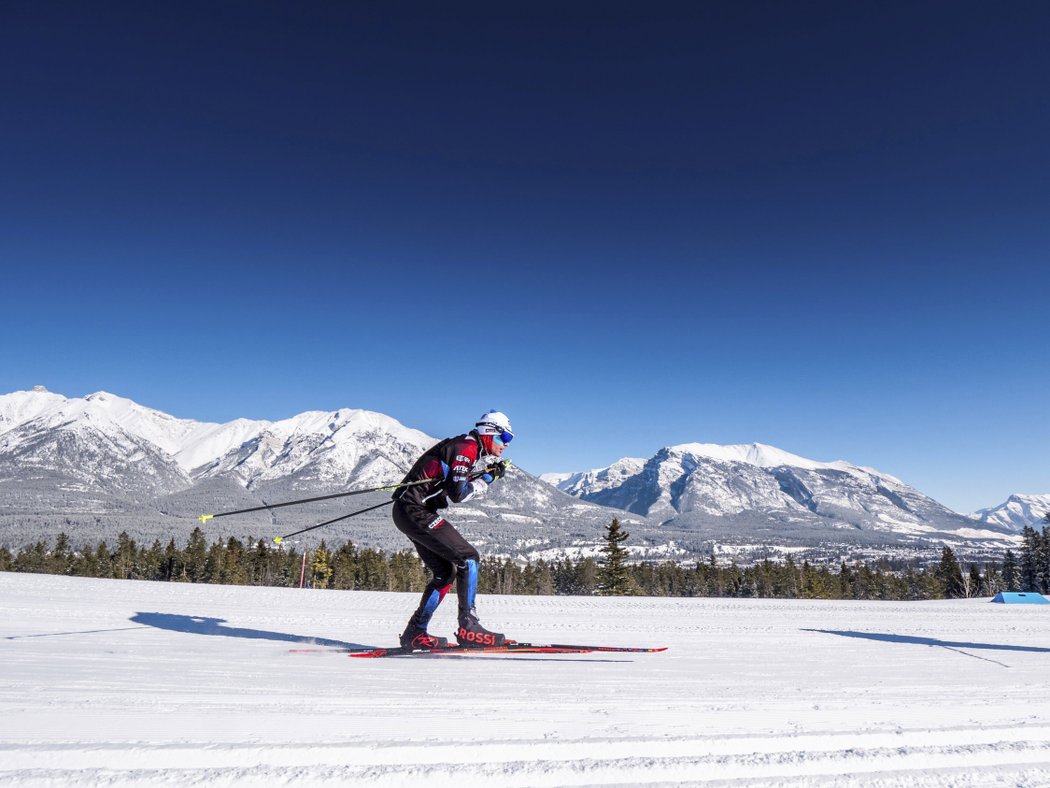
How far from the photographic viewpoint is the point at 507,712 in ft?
11.8

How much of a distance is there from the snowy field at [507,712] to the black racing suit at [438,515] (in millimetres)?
783

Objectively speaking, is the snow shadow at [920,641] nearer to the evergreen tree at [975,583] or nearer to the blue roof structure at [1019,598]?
the blue roof structure at [1019,598]

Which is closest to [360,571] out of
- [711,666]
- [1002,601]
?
[1002,601]

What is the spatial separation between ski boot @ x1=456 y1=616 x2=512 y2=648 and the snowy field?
279mm

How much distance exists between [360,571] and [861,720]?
77.0m

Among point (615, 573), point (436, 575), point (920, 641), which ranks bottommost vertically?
point (615, 573)

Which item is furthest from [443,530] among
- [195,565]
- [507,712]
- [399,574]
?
[195,565]

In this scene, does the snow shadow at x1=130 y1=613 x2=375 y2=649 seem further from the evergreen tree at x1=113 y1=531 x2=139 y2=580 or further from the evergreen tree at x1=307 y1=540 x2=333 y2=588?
the evergreen tree at x1=113 y1=531 x2=139 y2=580

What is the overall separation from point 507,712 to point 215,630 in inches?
235

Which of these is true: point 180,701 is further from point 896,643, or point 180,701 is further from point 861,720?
point 896,643

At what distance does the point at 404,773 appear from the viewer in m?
2.50

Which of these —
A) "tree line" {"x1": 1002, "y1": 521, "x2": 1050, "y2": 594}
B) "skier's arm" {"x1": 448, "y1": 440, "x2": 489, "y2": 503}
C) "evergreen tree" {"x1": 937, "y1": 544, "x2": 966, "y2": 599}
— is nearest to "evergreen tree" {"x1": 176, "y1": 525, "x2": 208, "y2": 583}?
"skier's arm" {"x1": 448, "y1": 440, "x2": 489, "y2": 503}

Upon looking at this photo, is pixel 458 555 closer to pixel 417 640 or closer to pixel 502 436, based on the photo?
pixel 417 640

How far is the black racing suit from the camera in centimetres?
652
